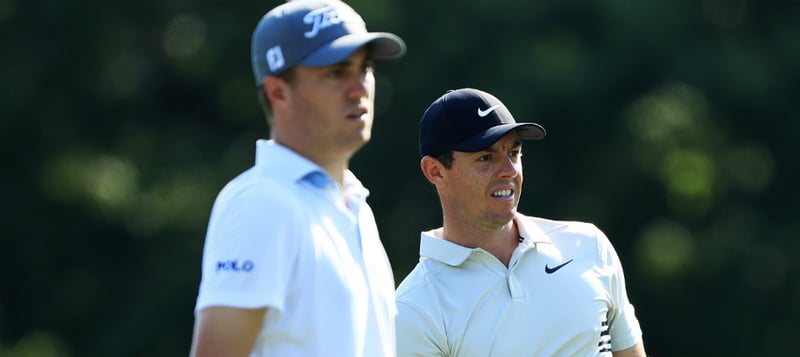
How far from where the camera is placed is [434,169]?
13.2 ft

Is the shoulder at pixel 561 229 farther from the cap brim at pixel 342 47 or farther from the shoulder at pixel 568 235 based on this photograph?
the cap brim at pixel 342 47

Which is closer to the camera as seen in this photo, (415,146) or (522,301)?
(522,301)

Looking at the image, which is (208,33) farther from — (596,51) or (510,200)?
(510,200)

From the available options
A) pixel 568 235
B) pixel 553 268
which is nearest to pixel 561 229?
pixel 568 235

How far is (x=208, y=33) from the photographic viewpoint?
12.7 meters

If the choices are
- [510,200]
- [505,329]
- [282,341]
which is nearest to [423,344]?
[505,329]

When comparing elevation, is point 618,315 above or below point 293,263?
below

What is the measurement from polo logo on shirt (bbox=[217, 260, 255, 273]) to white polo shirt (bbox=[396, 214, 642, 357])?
119cm

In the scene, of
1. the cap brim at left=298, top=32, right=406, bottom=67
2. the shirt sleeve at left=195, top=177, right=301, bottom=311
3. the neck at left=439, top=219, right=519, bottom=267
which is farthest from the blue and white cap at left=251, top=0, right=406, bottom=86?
the neck at left=439, top=219, right=519, bottom=267

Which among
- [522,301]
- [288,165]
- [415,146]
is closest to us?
[288,165]

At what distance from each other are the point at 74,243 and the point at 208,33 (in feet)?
7.26

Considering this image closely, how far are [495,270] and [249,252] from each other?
134 cm

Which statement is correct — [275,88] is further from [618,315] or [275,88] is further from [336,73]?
[618,315]

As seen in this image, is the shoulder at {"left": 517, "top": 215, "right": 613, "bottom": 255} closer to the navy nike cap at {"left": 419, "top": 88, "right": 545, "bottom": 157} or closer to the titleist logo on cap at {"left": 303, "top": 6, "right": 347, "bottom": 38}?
the navy nike cap at {"left": 419, "top": 88, "right": 545, "bottom": 157}
